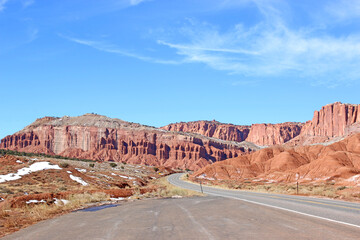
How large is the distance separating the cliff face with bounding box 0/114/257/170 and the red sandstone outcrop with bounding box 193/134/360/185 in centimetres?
6466

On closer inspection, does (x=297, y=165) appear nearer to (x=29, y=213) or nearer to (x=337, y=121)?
(x=29, y=213)

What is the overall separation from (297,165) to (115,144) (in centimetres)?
10860

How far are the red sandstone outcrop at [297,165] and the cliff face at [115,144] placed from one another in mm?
64660

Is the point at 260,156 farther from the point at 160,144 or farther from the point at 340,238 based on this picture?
the point at 340,238

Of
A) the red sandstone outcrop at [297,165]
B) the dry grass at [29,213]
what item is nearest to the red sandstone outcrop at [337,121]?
the red sandstone outcrop at [297,165]

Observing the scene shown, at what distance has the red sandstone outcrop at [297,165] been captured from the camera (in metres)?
79.5

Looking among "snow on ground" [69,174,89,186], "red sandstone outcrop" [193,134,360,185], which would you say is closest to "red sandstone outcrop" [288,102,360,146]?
"red sandstone outcrop" [193,134,360,185]

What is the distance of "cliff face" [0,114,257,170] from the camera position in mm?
181125

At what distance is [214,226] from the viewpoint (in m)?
10.5

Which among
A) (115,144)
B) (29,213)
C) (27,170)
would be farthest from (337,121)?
(29,213)

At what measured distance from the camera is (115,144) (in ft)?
616

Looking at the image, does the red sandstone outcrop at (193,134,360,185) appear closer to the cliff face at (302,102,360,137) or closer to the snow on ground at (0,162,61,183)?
the snow on ground at (0,162,61,183)

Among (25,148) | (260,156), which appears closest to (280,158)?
(260,156)

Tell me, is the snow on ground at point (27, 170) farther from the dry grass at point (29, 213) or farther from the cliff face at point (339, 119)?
the cliff face at point (339, 119)
